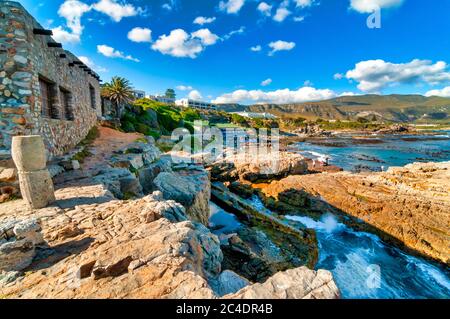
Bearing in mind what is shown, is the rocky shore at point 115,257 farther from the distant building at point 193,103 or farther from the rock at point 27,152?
the distant building at point 193,103

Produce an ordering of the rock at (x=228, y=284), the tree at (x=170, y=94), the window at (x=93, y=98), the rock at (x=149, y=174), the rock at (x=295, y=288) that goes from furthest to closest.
Answer: the tree at (x=170, y=94) → the window at (x=93, y=98) → the rock at (x=149, y=174) → the rock at (x=228, y=284) → the rock at (x=295, y=288)

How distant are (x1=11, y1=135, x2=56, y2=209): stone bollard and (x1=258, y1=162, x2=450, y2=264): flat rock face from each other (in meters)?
15.2

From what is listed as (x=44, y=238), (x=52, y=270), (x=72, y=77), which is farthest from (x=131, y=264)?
(x=72, y=77)

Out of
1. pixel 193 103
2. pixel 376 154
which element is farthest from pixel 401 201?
pixel 193 103

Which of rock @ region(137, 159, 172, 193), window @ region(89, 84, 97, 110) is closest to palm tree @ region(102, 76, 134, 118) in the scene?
window @ region(89, 84, 97, 110)

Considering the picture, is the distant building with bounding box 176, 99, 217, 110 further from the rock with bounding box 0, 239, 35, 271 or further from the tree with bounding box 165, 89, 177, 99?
the rock with bounding box 0, 239, 35, 271

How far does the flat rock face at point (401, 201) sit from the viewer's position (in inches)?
445

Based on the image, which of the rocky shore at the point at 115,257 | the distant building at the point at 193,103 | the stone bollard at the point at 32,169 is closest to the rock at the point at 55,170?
the rocky shore at the point at 115,257

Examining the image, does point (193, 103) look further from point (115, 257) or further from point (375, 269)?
point (115, 257)

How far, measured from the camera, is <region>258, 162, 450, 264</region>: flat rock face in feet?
37.1

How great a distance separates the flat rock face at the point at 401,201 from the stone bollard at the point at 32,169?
15.2 metres

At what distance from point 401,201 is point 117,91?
3255 cm
